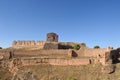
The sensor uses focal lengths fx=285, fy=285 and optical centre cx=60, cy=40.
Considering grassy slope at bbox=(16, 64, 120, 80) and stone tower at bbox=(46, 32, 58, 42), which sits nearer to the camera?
grassy slope at bbox=(16, 64, 120, 80)

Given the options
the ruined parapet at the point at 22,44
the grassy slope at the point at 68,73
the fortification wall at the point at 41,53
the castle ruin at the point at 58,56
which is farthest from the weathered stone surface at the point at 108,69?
the ruined parapet at the point at 22,44

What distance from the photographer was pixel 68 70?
199 ft

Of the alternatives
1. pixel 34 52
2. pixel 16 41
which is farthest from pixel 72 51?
pixel 16 41

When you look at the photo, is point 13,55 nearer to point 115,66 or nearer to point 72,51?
point 72,51

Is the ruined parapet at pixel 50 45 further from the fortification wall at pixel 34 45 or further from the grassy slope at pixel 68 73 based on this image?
the grassy slope at pixel 68 73

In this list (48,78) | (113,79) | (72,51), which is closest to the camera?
(113,79)

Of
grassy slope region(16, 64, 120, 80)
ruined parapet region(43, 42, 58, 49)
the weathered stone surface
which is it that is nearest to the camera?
grassy slope region(16, 64, 120, 80)

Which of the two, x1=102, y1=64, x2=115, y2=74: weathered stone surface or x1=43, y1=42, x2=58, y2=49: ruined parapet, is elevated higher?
x1=43, y1=42, x2=58, y2=49: ruined parapet

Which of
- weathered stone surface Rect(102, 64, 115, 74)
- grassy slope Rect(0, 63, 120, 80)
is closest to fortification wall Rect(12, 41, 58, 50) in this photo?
grassy slope Rect(0, 63, 120, 80)

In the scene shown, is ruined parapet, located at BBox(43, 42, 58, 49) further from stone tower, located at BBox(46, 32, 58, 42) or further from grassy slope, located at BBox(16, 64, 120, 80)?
grassy slope, located at BBox(16, 64, 120, 80)

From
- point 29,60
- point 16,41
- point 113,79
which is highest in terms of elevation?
point 16,41

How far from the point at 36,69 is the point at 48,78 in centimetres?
445

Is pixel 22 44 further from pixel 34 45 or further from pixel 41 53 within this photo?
pixel 41 53

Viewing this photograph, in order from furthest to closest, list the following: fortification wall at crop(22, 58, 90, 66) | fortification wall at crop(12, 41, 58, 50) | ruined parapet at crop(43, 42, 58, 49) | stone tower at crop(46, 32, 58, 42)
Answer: stone tower at crop(46, 32, 58, 42) → fortification wall at crop(12, 41, 58, 50) → ruined parapet at crop(43, 42, 58, 49) → fortification wall at crop(22, 58, 90, 66)
